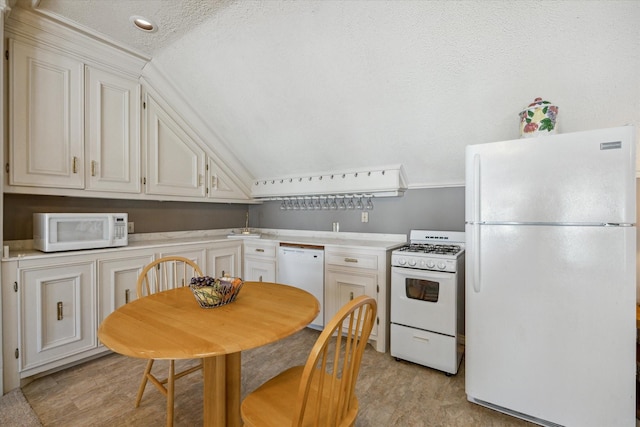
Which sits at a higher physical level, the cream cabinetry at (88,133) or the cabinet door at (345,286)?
the cream cabinetry at (88,133)

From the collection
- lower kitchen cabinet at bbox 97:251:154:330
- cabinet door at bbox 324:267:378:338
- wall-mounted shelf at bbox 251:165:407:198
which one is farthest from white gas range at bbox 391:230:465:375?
lower kitchen cabinet at bbox 97:251:154:330

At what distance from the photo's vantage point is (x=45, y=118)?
7.22ft

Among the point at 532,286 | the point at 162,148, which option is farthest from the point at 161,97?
the point at 532,286

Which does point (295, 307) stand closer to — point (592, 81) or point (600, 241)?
point (600, 241)

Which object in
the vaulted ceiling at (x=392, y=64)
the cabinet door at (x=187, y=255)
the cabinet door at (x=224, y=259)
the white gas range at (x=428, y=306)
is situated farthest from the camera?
the cabinet door at (x=224, y=259)

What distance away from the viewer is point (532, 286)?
1.68m

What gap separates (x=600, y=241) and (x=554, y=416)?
0.99 meters

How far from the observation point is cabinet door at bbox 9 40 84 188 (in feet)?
6.79

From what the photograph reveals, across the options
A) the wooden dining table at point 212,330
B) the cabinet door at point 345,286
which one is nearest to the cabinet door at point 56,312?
the wooden dining table at point 212,330

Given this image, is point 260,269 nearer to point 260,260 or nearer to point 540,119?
point 260,260

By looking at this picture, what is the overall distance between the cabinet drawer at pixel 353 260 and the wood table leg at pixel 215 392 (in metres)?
1.60

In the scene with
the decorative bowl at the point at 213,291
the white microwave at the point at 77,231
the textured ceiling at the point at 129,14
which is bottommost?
the decorative bowl at the point at 213,291

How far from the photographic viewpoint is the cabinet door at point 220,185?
3.47 meters

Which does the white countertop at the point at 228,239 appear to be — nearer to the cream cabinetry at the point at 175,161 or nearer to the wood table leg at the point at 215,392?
the cream cabinetry at the point at 175,161
